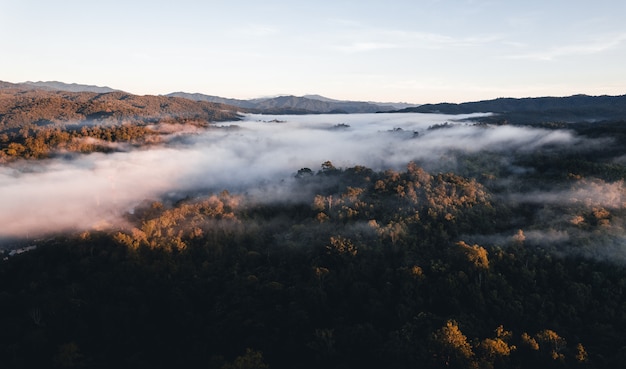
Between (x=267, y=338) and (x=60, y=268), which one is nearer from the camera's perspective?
(x=267, y=338)

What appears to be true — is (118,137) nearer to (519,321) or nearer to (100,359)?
(100,359)

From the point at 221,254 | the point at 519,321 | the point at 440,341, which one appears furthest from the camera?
the point at 221,254

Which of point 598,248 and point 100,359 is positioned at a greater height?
point 598,248

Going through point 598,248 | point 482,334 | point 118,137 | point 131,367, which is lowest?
point 131,367

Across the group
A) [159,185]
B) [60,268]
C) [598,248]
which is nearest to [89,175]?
[159,185]

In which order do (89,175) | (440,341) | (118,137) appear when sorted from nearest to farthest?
(440,341), (89,175), (118,137)

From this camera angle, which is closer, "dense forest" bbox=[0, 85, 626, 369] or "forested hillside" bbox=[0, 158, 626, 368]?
"forested hillside" bbox=[0, 158, 626, 368]

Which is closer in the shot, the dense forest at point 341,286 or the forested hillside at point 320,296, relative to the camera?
the forested hillside at point 320,296

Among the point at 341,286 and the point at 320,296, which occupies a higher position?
the point at 320,296
